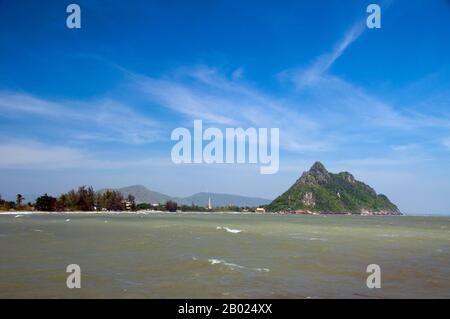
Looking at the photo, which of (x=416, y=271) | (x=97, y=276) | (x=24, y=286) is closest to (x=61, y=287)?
(x=24, y=286)

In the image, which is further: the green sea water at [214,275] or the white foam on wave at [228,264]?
the white foam on wave at [228,264]

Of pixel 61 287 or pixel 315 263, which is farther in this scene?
pixel 315 263

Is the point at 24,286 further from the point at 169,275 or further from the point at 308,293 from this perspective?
the point at 308,293

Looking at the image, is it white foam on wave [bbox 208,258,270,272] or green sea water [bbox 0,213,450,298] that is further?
white foam on wave [bbox 208,258,270,272]

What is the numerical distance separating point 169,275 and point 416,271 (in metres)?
14.0

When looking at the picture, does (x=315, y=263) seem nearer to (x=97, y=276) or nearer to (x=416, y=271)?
(x=416, y=271)

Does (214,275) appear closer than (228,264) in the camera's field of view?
Yes

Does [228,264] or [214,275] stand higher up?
[214,275]

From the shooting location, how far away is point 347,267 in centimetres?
2466

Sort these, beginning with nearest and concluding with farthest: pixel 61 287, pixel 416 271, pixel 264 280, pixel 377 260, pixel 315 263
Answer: pixel 61 287 → pixel 264 280 → pixel 416 271 → pixel 315 263 → pixel 377 260

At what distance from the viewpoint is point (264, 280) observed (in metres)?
19.6
